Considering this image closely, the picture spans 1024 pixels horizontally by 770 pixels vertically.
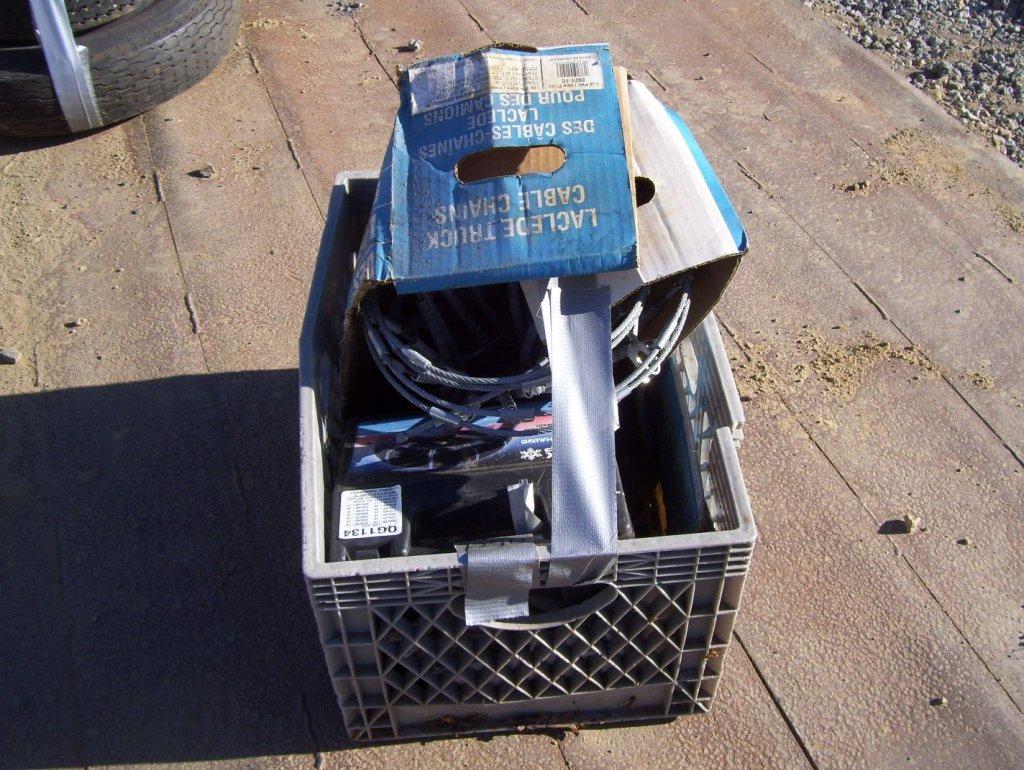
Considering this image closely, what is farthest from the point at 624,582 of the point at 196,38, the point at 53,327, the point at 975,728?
the point at 196,38

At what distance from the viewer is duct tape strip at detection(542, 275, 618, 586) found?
2.01 meters

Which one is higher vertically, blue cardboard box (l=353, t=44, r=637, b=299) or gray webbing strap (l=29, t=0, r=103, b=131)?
blue cardboard box (l=353, t=44, r=637, b=299)

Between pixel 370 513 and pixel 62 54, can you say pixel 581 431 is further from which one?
pixel 62 54

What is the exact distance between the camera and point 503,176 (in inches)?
89.8

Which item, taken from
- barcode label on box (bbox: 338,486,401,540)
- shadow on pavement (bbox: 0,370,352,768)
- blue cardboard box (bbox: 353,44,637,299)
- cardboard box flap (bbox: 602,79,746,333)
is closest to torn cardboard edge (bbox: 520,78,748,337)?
cardboard box flap (bbox: 602,79,746,333)

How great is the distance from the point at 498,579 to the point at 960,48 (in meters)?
4.40

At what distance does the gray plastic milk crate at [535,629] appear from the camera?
2018 mm

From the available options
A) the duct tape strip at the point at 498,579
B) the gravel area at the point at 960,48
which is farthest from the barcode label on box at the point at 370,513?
the gravel area at the point at 960,48

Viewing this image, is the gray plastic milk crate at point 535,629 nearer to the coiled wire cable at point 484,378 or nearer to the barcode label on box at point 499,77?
the coiled wire cable at point 484,378

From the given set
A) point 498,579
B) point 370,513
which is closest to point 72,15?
point 370,513

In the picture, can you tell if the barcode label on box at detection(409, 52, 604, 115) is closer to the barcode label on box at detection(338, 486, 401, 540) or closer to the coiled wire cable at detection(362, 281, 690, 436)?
the coiled wire cable at detection(362, 281, 690, 436)

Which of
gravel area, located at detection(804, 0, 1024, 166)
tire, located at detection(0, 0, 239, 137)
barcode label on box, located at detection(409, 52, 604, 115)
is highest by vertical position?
barcode label on box, located at detection(409, 52, 604, 115)

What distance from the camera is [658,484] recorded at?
2.70m

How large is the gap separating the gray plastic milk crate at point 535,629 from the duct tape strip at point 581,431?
57 mm
